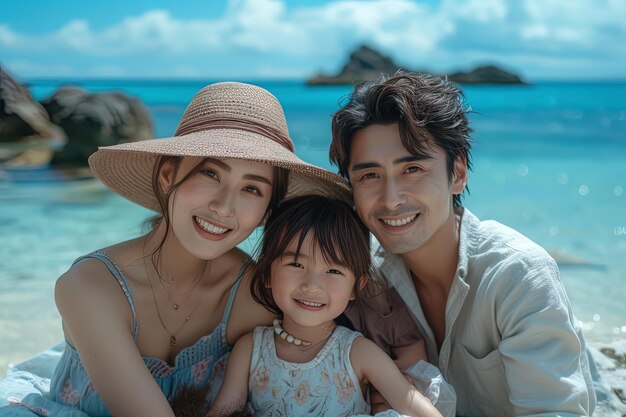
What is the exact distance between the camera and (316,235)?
9.26ft

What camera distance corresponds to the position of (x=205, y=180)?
9.00 feet

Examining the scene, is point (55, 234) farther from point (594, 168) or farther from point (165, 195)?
point (594, 168)

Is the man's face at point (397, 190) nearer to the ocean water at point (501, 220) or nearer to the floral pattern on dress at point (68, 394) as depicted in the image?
the ocean water at point (501, 220)

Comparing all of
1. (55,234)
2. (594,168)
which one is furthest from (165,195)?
(594,168)

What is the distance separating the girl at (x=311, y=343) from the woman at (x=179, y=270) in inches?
7.2

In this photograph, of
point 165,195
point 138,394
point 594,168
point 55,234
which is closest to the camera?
point 138,394

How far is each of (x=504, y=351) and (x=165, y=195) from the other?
1.58 m

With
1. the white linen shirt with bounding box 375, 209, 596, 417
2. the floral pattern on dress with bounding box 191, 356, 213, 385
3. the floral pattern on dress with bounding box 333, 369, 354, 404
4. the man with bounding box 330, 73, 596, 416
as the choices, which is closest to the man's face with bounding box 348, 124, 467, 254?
the man with bounding box 330, 73, 596, 416

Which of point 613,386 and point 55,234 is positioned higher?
point 613,386

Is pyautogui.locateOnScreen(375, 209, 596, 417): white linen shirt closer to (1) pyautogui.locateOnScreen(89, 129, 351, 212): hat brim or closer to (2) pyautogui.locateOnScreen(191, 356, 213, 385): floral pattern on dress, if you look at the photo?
(1) pyautogui.locateOnScreen(89, 129, 351, 212): hat brim

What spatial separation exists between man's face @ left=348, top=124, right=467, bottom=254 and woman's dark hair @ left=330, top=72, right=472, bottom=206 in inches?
1.8

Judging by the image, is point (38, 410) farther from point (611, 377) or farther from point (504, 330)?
point (611, 377)

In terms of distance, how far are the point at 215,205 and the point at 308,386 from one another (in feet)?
2.76

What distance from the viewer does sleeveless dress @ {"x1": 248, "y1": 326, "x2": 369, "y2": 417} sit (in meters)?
2.80
